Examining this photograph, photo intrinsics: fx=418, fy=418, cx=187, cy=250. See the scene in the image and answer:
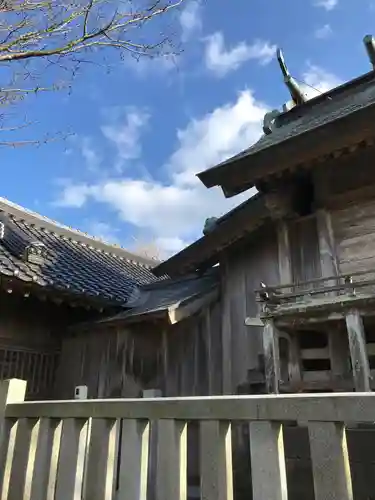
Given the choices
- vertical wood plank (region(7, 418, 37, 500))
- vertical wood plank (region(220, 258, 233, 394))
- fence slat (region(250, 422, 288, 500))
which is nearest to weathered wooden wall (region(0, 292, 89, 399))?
vertical wood plank (region(220, 258, 233, 394))

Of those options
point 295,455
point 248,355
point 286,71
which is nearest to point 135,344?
point 248,355

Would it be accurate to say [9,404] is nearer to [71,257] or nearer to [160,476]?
[160,476]

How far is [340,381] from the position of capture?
5.46 metres

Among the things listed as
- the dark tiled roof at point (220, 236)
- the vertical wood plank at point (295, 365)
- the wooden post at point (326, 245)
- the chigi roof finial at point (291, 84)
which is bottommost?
the vertical wood plank at point (295, 365)

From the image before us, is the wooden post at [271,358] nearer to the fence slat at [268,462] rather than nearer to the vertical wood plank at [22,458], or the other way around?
the vertical wood plank at [22,458]

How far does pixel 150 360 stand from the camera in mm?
7754

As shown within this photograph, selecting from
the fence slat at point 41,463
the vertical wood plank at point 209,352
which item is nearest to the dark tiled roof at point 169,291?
the vertical wood plank at point 209,352

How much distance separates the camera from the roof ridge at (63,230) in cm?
1209

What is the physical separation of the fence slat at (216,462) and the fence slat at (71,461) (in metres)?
0.96

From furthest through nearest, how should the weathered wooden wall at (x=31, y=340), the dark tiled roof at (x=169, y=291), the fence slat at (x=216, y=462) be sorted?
1. the dark tiled roof at (x=169, y=291)
2. the weathered wooden wall at (x=31, y=340)
3. the fence slat at (x=216, y=462)

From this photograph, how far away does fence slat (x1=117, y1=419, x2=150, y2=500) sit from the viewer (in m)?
2.38

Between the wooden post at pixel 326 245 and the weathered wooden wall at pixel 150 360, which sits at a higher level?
the wooden post at pixel 326 245

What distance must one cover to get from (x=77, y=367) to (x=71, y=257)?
11.4ft

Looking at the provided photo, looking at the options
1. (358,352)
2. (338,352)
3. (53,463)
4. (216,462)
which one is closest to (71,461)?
(53,463)
